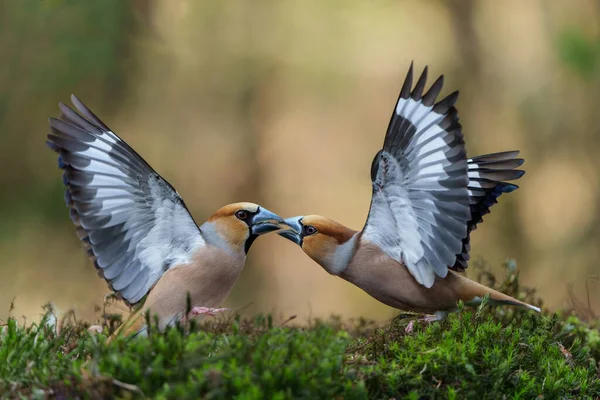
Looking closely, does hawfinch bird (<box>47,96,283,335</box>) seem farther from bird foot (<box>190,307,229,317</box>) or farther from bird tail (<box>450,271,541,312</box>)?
bird tail (<box>450,271,541,312</box>)

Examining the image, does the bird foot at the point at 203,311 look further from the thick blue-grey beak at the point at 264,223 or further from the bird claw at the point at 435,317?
the bird claw at the point at 435,317

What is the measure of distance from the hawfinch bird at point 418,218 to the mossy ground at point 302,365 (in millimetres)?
397

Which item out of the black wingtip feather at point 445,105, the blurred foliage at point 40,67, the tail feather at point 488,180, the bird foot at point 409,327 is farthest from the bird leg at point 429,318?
the blurred foliage at point 40,67

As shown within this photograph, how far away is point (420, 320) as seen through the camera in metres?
4.56

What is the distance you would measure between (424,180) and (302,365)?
1879 millimetres

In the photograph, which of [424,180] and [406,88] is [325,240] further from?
[406,88]

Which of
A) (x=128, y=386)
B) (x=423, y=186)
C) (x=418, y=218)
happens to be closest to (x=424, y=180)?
(x=423, y=186)

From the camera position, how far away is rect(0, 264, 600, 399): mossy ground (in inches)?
116

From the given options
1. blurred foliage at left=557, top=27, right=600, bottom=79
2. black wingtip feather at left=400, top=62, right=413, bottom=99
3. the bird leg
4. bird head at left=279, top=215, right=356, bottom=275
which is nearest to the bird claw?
the bird leg

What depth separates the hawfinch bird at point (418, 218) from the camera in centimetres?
439

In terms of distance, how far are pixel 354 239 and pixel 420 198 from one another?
0.60 meters

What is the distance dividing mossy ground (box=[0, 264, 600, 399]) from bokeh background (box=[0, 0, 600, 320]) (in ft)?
21.0

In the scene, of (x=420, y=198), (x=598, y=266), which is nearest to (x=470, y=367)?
(x=420, y=198)

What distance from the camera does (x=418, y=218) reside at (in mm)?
4609
